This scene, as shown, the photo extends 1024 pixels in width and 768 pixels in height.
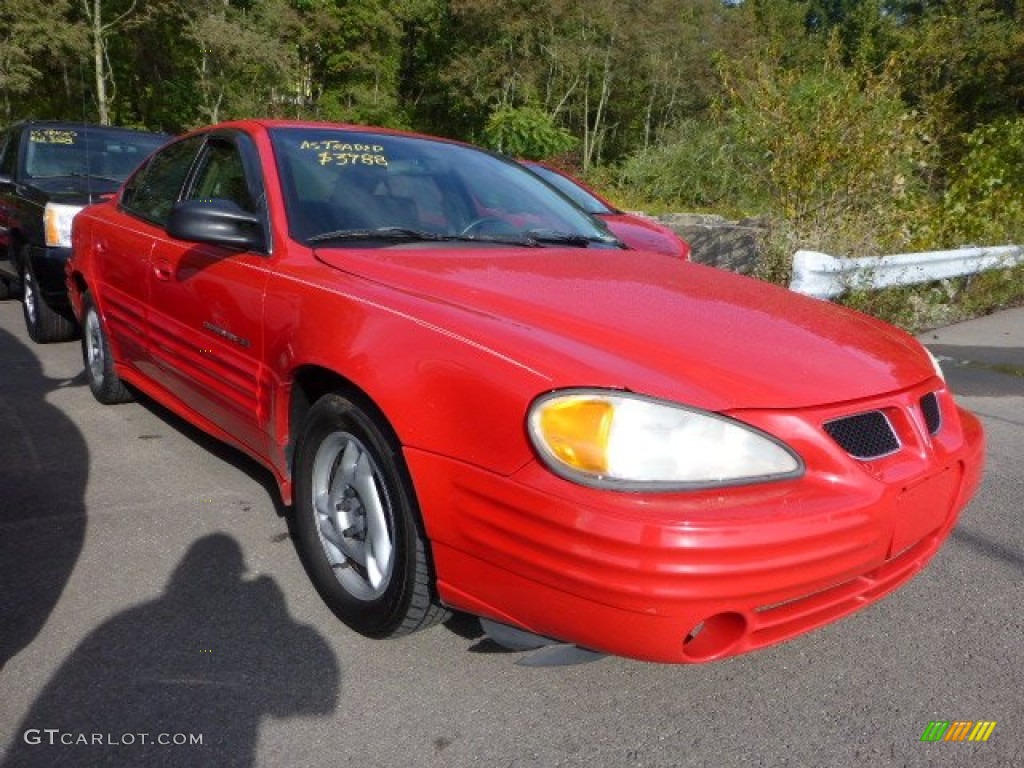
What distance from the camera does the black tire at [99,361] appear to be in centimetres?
430

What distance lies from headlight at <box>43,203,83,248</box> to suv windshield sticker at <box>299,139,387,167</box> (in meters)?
3.25

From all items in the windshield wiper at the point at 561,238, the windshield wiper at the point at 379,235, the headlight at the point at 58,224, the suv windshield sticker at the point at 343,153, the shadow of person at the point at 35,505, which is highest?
the suv windshield sticker at the point at 343,153

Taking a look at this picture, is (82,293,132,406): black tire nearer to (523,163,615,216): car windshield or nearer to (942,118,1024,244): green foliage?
(523,163,615,216): car windshield

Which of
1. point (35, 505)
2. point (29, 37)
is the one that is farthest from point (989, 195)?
point (29, 37)

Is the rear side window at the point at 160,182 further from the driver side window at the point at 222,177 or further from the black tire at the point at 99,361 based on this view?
the black tire at the point at 99,361

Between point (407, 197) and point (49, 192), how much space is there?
13.4 ft

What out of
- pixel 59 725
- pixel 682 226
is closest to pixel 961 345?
pixel 682 226

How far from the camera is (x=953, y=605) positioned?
2648mm

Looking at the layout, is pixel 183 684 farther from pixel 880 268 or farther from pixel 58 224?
pixel 880 268

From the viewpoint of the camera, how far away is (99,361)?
445 centimetres

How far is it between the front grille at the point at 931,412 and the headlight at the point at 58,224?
529cm

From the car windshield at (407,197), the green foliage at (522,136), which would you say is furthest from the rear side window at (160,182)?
the green foliage at (522,136)

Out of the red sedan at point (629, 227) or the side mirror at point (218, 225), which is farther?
the red sedan at point (629, 227)

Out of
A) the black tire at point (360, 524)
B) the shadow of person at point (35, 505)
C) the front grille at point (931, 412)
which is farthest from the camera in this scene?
the shadow of person at point (35, 505)
